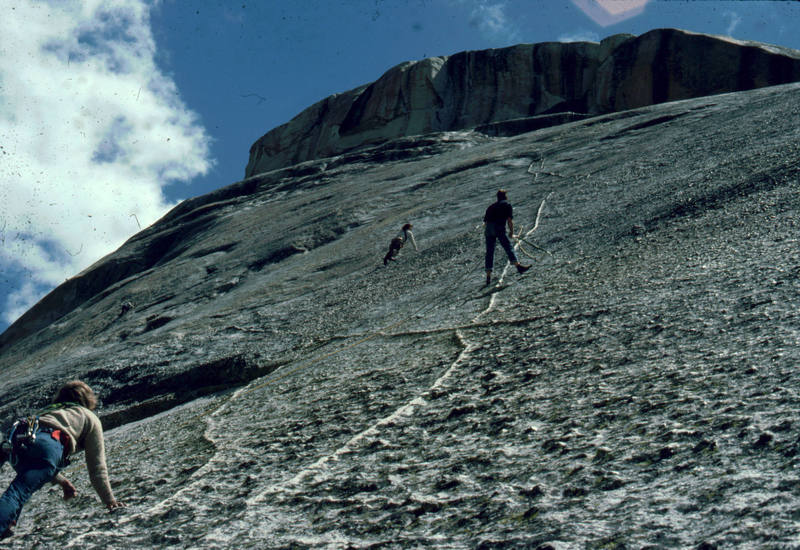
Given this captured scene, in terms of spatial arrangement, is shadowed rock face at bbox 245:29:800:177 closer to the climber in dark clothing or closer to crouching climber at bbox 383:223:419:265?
crouching climber at bbox 383:223:419:265

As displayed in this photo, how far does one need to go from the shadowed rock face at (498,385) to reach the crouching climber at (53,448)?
271 millimetres

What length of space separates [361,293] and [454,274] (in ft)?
4.85

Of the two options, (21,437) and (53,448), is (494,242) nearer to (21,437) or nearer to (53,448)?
(53,448)

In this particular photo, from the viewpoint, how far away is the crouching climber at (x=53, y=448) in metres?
3.77

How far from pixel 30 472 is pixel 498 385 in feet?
9.44

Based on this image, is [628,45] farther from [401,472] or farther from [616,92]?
[401,472]

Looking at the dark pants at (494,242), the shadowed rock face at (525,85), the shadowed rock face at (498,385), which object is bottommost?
the shadowed rock face at (498,385)

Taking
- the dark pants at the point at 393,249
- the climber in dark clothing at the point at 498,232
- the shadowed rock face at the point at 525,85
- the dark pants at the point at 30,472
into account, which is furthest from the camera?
the shadowed rock face at the point at 525,85

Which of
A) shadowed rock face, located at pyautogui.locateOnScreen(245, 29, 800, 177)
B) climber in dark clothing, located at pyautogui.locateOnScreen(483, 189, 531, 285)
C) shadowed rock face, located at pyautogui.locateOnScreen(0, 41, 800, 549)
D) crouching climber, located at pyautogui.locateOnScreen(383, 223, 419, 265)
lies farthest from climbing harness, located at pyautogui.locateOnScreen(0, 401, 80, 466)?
shadowed rock face, located at pyautogui.locateOnScreen(245, 29, 800, 177)

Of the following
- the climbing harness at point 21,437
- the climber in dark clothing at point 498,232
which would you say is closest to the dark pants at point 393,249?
the climber in dark clothing at point 498,232

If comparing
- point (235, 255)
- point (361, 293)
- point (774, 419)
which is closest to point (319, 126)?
point (235, 255)

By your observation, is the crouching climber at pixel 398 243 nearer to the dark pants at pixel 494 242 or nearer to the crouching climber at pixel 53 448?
the dark pants at pixel 494 242

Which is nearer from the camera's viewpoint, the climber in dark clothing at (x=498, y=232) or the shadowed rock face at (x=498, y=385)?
the shadowed rock face at (x=498, y=385)

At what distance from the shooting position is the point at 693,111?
1792 centimetres
